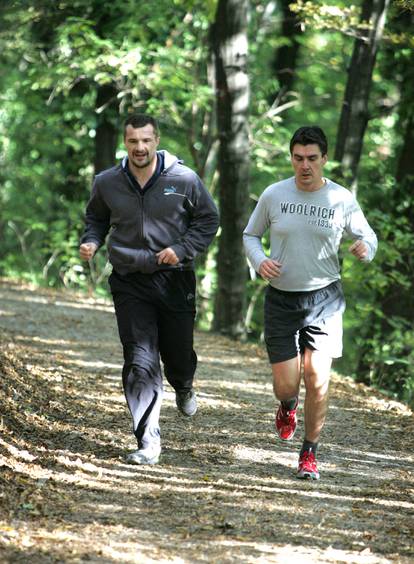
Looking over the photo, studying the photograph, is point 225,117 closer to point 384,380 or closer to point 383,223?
point 383,223

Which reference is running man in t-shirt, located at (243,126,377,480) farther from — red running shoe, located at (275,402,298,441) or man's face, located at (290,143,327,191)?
red running shoe, located at (275,402,298,441)

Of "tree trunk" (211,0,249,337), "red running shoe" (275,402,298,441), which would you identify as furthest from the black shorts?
"tree trunk" (211,0,249,337)

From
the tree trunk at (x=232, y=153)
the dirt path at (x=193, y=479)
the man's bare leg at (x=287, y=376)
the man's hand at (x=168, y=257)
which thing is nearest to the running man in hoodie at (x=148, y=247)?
the man's hand at (x=168, y=257)

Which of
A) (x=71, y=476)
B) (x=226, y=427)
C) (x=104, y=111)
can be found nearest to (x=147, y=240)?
(x=71, y=476)

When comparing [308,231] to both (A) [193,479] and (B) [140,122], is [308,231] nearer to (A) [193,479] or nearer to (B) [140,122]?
(B) [140,122]

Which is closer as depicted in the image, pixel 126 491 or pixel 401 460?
pixel 126 491

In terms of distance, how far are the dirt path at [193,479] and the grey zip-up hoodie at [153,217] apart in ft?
4.43

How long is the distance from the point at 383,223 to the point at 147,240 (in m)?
7.33

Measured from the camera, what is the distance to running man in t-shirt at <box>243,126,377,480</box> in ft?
22.2

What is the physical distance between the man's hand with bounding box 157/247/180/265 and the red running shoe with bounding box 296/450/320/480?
1.52 meters

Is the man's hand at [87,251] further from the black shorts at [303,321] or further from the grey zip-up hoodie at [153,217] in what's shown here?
the black shorts at [303,321]

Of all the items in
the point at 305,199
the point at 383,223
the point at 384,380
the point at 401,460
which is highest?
the point at 305,199

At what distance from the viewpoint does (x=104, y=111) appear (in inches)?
737

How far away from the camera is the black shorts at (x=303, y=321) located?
691 cm
